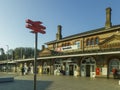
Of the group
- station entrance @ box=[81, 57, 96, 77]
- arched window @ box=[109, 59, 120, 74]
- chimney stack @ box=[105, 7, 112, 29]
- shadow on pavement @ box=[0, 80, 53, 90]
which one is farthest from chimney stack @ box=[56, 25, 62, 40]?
shadow on pavement @ box=[0, 80, 53, 90]

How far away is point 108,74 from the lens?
28500 millimetres

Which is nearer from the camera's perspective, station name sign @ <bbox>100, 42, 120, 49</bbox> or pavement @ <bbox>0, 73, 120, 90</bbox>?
pavement @ <bbox>0, 73, 120, 90</bbox>

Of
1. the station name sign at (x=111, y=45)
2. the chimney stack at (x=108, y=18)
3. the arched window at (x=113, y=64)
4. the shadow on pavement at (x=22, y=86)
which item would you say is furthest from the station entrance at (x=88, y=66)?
the shadow on pavement at (x=22, y=86)

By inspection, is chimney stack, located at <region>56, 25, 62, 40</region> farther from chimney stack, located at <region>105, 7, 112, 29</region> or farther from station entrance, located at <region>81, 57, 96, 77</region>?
chimney stack, located at <region>105, 7, 112, 29</region>

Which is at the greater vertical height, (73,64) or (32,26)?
(32,26)

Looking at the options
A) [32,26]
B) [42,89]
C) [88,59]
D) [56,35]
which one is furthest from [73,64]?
[32,26]

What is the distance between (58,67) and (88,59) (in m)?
8.57

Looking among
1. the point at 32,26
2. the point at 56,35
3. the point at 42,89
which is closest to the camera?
the point at 32,26

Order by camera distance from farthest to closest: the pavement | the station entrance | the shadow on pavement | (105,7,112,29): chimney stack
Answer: (105,7,112,29): chimney stack < the station entrance < the shadow on pavement < the pavement

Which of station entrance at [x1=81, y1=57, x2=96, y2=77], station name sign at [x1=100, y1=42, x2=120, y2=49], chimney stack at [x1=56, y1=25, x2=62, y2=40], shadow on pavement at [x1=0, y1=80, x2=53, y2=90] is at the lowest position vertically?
shadow on pavement at [x1=0, y1=80, x2=53, y2=90]

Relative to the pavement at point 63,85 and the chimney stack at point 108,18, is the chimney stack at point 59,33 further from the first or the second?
the pavement at point 63,85

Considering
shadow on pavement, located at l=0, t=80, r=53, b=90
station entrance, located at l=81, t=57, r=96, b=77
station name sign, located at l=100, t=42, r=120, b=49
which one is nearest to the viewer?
shadow on pavement, located at l=0, t=80, r=53, b=90

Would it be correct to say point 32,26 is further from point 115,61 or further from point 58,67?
point 58,67

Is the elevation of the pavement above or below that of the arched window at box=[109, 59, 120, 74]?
below
